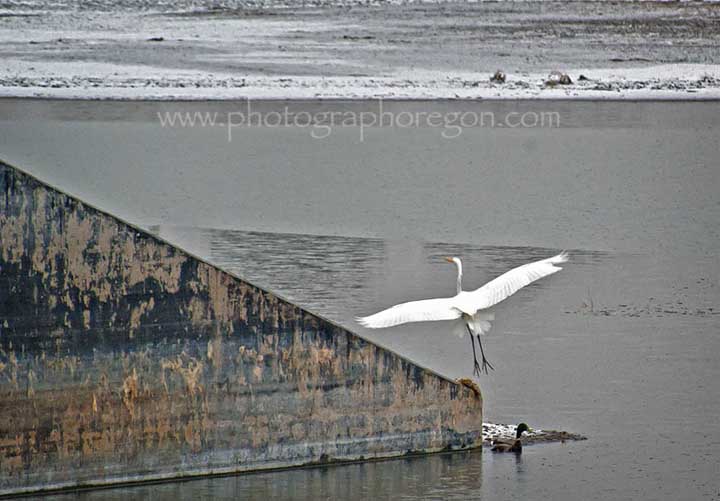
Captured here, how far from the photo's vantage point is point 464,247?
534 inches

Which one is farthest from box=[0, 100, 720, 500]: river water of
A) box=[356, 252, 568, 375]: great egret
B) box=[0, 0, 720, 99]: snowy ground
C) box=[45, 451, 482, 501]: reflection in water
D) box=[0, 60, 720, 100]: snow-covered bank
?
box=[0, 0, 720, 99]: snowy ground

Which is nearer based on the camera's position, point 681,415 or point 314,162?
point 681,415

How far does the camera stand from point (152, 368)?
23.0ft

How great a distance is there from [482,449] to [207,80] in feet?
63.8

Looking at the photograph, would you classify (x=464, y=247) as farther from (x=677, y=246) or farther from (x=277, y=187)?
(x=277, y=187)

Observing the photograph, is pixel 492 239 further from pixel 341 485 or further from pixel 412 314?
pixel 341 485

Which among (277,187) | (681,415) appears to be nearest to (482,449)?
(681,415)

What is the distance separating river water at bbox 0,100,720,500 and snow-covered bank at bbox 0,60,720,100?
81 cm

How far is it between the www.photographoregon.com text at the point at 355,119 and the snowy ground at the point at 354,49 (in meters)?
1.44

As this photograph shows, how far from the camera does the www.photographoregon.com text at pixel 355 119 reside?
74.2 feet

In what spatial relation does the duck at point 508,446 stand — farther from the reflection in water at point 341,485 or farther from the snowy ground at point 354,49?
the snowy ground at point 354,49

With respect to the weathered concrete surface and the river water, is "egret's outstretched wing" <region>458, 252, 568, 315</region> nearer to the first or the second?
the river water

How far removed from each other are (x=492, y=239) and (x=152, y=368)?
742 cm

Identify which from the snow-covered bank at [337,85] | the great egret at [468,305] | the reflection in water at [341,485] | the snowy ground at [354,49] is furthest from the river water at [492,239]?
the snowy ground at [354,49]
